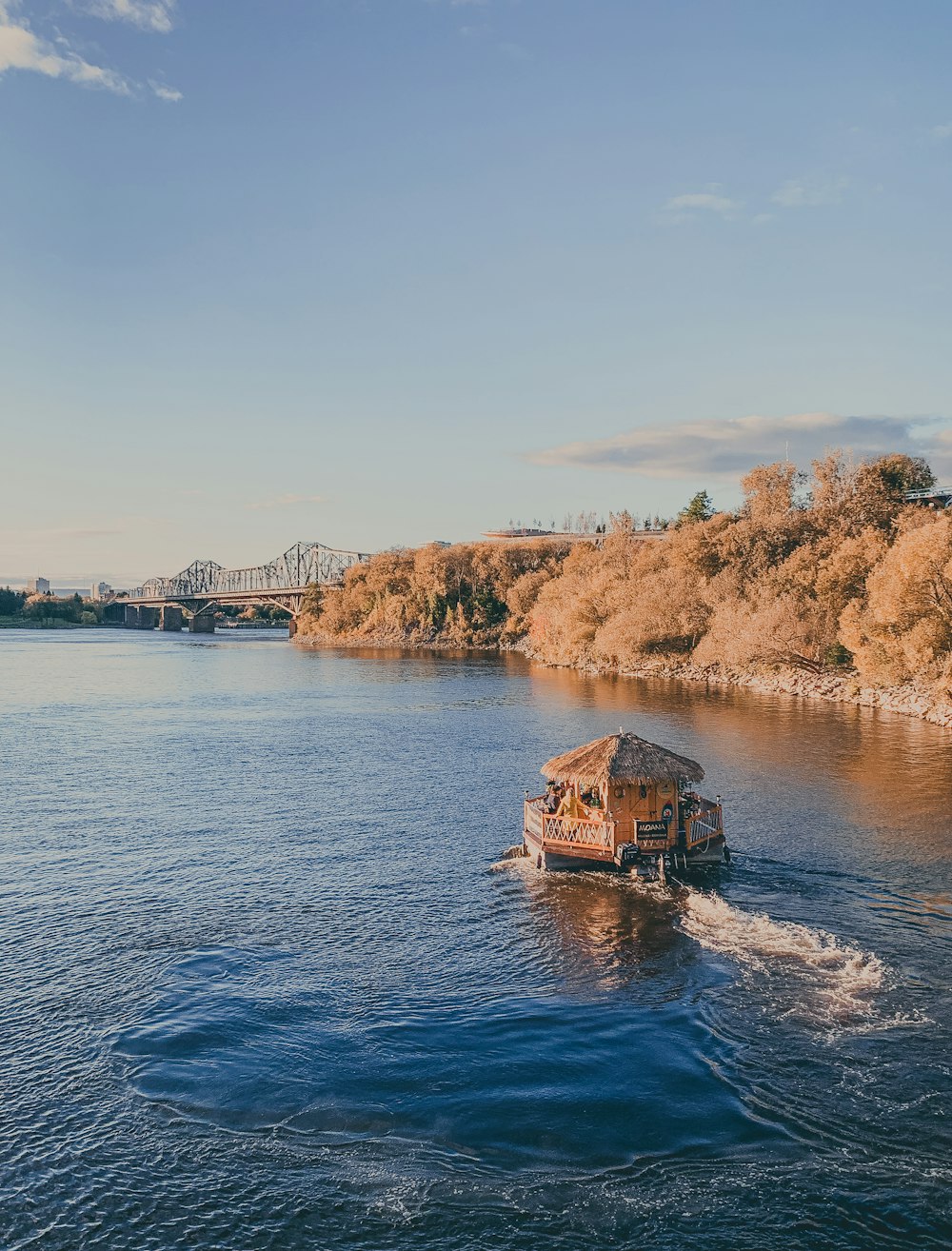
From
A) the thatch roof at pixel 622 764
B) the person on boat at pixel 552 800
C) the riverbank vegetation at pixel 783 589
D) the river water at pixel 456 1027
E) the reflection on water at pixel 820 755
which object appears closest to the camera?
the river water at pixel 456 1027

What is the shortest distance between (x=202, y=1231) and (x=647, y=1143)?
9.34 m

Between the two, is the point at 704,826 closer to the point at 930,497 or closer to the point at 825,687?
the point at 825,687

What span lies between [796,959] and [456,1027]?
1153 centimetres

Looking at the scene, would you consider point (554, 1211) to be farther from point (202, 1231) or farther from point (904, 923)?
point (904, 923)

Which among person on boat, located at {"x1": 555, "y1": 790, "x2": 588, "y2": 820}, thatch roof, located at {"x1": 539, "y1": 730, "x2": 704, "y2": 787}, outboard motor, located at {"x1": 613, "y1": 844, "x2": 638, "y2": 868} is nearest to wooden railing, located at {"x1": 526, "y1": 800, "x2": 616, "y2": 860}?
outboard motor, located at {"x1": 613, "y1": 844, "x2": 638, "y2": 868}

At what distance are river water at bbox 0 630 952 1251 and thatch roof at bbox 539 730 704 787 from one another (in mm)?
4424

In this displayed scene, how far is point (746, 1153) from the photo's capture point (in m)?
20.7

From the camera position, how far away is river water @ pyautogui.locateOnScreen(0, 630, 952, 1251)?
759 inches

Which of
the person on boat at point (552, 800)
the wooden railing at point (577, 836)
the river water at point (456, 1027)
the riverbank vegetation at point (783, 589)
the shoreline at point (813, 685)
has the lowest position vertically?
the river water at point (456, 1027)

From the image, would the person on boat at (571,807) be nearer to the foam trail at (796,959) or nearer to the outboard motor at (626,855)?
the outboard motor at (626,855)

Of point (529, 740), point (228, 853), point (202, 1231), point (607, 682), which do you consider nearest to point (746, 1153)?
point (202, 1231)

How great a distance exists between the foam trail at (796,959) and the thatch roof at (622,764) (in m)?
5.53

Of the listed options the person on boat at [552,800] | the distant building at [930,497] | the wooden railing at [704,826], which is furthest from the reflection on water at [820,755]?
the distant building at [930,497]

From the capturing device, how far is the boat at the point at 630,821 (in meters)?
39.9
